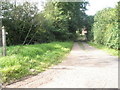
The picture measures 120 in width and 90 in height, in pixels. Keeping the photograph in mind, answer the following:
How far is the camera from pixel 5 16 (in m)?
11.5

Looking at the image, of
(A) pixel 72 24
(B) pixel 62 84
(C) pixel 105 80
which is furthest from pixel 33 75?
(A) pixel 72 24

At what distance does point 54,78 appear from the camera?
4312mm

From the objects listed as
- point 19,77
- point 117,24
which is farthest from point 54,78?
point 117,24

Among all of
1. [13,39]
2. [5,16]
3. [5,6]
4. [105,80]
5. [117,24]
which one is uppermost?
[5,6]

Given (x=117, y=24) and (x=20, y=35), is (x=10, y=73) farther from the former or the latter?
(x=20, y=35)

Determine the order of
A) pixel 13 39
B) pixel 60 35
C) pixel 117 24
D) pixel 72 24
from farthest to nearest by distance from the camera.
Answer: pixel 72 24, pixel 60 35, pixel 13 39, pixel 117 24

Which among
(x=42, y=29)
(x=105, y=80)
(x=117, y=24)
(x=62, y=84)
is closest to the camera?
(x=62, y=84)

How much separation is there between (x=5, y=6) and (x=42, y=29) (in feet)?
14.7

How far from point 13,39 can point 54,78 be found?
9358 mm

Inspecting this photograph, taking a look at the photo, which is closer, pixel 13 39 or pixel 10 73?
pixel 10 73

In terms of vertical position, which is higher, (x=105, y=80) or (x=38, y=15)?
(x=38, y=15)

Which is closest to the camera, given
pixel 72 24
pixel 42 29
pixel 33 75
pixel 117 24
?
pixel 33 75

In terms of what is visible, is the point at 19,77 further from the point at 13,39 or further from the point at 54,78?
the point at 13,39

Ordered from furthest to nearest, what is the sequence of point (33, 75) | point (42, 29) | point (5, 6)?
point (42, 29) → point (5, 6) → point (33, 75)
